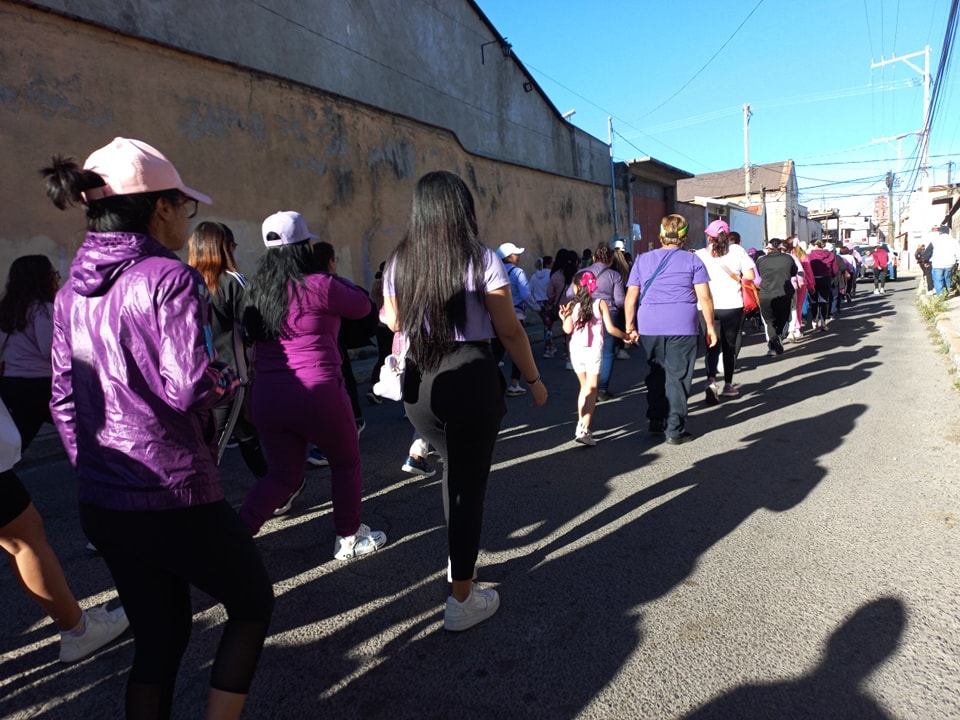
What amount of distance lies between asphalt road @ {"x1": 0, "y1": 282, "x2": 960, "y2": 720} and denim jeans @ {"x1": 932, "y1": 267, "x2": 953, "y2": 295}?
10.5 metres

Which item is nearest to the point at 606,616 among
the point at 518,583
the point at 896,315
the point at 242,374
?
the point at 518,583

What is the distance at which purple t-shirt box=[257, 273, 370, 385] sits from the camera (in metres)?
3.03

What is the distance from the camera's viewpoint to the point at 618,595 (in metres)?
2.92

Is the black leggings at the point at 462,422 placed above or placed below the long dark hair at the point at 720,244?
below

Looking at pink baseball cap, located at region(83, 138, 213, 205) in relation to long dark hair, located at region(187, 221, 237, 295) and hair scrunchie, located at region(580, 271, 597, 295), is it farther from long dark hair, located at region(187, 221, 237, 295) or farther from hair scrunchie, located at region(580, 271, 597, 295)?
hair scrunchie, located at region(580, 271, 597, 295)

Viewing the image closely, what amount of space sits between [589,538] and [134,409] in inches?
104

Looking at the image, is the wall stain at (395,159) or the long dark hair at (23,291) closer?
the long dark hair at (23,291)

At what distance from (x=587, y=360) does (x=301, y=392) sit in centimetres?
292

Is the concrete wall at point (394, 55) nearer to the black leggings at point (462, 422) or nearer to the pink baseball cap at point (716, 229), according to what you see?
the pink baseball cap at point (716, 229)

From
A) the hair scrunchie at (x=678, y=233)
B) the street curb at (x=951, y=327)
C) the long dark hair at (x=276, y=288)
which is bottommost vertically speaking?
the street curb at (x=951, y=327)

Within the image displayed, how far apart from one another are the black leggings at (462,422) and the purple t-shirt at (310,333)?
2.14 feet

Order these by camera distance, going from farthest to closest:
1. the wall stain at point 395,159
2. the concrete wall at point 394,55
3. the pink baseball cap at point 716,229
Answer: the wall stain at point 395,159, the concrete wall at point 394,55, the pink baseball cap at point 716,229

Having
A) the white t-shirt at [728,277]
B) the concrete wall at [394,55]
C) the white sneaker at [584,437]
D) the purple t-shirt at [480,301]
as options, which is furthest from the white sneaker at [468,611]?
the concrete wall at [394,55]

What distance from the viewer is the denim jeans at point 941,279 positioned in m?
13.7
